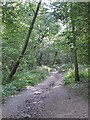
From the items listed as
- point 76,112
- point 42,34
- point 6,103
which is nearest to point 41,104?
point 6,103

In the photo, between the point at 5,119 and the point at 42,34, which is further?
the point at 42,34

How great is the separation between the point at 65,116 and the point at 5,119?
7.77 ft

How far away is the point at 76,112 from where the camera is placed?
894 cm

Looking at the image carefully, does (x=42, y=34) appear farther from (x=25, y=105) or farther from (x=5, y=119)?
(x=5, y=119)

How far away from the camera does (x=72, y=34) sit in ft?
42.1

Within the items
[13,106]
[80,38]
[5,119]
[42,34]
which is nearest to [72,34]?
[80,38]

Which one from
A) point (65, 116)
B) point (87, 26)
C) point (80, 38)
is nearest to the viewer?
point (65, 116)

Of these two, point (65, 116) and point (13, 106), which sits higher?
Answer: point (65, 116)

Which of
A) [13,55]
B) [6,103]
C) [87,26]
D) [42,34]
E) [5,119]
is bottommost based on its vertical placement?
[42,34]

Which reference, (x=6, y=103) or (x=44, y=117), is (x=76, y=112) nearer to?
(x=44, y=117)

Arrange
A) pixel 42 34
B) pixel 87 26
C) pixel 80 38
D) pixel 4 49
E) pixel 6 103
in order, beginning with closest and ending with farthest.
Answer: pixel 87 26, pixel 6 103, pixel 80 38, pixel 4 49, pixel 42 34

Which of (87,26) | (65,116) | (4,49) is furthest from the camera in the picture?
(4,49)

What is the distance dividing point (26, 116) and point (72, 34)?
5.60 m

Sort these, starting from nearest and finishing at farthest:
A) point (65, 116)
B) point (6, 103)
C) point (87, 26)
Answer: point (65, 116) → point (87, 26) → point (6, 103)
